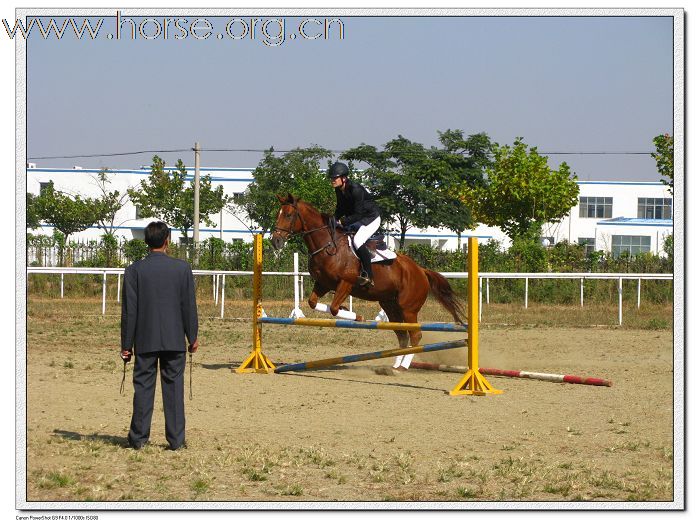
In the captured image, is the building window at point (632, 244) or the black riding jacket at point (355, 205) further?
the building window at point (632, 244)

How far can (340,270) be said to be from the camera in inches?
496

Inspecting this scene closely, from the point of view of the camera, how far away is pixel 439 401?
35.2 feet

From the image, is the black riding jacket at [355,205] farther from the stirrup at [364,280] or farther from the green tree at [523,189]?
the green tree at [523,189]

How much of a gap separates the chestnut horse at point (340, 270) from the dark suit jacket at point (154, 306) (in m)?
4.34

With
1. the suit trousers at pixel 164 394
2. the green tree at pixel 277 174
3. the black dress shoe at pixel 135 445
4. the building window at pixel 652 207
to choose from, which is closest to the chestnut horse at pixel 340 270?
the suit trousers at pixel 164 394

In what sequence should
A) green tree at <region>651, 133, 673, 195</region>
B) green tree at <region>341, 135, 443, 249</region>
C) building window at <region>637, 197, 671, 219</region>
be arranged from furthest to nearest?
building window at <region>637, 197, 671, 219</region>
green tree at <region>341, 135, 443, 249</region>
green tree at <region>651, 133, 673, 195</region>

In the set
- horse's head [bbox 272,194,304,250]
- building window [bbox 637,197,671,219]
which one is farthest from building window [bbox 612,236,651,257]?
horse's head [bbox 272,194,304,250]

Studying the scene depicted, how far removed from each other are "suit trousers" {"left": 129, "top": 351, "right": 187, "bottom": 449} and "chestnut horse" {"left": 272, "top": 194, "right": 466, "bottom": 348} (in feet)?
14.5

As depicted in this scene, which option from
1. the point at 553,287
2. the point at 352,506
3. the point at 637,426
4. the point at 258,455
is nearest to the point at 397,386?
the point at 637,426

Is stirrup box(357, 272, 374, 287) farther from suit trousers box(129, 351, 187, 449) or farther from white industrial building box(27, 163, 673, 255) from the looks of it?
white industrial building box(27, 163, 673, 255)

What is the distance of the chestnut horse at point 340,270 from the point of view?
12461mm

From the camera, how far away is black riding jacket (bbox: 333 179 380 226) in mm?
12617

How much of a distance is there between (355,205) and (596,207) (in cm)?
5639

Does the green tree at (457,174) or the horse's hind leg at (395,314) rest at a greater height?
the green tree at (457,174)
